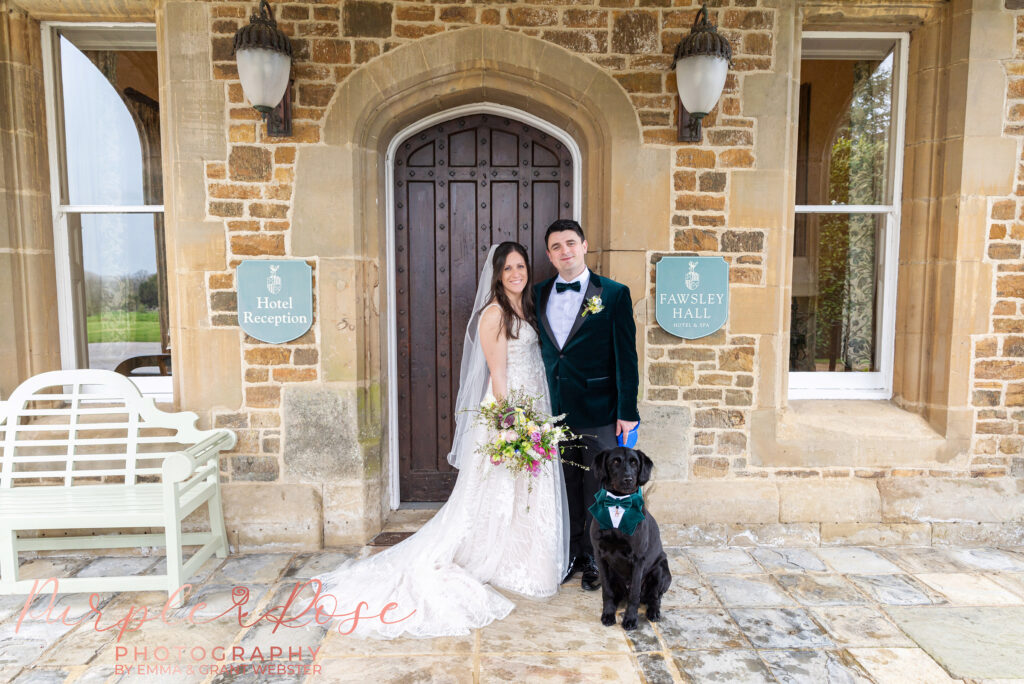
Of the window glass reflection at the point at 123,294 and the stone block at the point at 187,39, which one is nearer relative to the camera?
the stone block at the point at 187,39

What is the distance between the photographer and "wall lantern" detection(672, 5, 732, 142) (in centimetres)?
352

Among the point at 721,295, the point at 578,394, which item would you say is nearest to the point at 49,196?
the point at 578,394

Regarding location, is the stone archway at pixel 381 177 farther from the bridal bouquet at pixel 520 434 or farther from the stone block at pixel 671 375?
the bridal bouquet at pixel 520 434

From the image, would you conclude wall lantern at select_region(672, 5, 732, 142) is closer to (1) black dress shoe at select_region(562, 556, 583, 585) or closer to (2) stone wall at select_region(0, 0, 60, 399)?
(1) black dress shoe at select_region(562, 556, 583, 585)

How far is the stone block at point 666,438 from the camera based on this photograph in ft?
13.2

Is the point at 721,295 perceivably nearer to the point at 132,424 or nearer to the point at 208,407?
the point at 208,407

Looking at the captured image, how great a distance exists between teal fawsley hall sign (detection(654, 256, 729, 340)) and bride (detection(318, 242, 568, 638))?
96cm

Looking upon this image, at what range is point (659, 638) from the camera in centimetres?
289

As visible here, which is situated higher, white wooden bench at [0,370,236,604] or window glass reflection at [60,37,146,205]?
window glass reflection at [60,37,146,205]

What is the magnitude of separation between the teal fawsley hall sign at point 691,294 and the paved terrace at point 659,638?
1498mm

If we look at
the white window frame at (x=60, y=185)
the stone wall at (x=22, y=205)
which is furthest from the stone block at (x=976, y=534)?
the stone wall at (x=22, y=205)

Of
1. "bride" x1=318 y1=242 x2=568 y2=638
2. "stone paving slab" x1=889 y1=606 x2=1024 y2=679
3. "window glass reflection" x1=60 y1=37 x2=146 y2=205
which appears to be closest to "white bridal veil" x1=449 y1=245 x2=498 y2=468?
"bride" x1=318 y1=242 x2=568 y2=638

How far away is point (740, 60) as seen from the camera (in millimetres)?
3906

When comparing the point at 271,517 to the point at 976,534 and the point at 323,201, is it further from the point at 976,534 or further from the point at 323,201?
the point at 976,534
